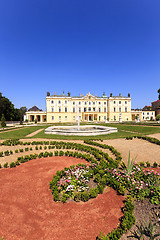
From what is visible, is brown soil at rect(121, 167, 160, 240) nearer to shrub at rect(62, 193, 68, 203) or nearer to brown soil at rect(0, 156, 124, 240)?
brown soil at rect(0, 156, 124, 240)

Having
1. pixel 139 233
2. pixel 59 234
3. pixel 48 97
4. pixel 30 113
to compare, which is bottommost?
pixel 59 234

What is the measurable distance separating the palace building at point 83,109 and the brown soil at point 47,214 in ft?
158

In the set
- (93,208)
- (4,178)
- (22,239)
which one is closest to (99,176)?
(93,208)

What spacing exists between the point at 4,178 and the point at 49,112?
47.7 m

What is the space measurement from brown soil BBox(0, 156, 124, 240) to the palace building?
48244 mm

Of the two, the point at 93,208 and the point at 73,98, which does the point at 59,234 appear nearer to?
the point at 93,208

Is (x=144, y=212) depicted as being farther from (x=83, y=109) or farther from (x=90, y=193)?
(x=83, y=109)

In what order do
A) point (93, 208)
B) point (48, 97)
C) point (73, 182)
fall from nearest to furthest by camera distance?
point (93, 208)
point (73, 182)
point (48, 97)

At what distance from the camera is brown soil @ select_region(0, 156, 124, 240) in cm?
282

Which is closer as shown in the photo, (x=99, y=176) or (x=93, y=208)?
(x=93, y=208)

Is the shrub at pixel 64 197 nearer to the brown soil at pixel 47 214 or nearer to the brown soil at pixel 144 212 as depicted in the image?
the brown soil at pixel 47 214

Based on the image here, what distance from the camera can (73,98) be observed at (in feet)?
179

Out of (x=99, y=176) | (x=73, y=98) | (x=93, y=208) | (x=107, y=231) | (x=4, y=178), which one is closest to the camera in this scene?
(x=107, y=231)

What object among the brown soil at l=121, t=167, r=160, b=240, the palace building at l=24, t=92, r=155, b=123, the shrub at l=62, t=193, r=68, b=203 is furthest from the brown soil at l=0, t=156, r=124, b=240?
the palace building at l=24, t=92, r=155, b=123
